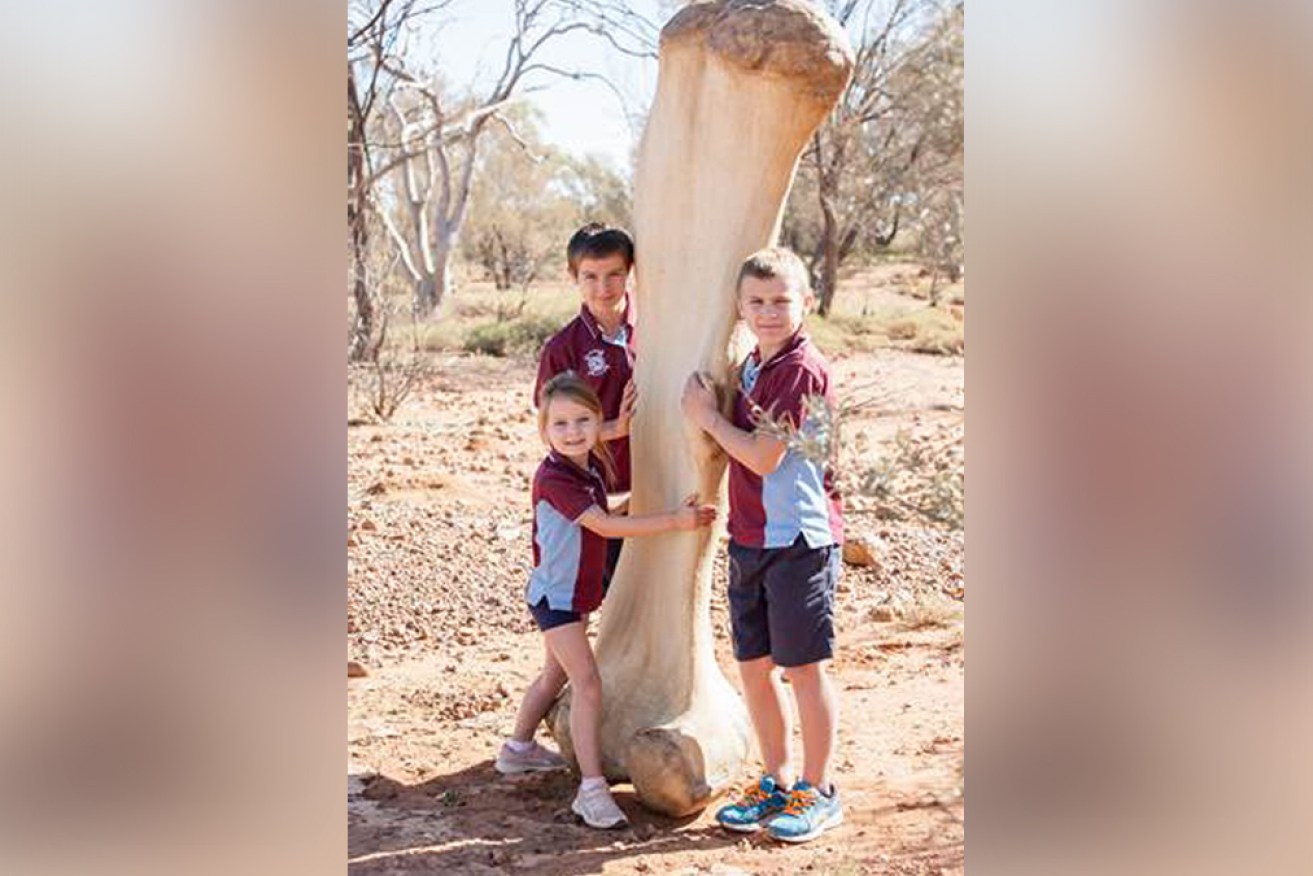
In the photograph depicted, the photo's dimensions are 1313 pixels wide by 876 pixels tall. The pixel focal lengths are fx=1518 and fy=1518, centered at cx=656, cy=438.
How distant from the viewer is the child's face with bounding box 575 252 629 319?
403 cm

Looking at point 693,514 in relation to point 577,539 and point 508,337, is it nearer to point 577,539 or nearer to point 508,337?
point 577,539

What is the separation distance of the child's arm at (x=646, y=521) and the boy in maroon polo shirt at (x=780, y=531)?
4.1 inches

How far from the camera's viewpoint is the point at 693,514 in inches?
149

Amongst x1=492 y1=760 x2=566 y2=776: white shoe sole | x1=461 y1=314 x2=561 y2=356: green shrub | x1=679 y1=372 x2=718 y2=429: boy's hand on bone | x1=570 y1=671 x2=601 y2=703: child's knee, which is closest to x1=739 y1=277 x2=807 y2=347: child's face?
x1=679 y1=372 x2=718 y2=429: boy's hand on bone

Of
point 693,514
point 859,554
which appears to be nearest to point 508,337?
point 859,554

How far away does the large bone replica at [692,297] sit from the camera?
3680mm

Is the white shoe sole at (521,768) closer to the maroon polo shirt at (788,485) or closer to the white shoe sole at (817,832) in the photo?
the white shoe sole at (817,832)

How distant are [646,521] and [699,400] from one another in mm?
326

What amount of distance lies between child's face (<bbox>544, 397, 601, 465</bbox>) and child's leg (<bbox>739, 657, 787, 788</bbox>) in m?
0.69

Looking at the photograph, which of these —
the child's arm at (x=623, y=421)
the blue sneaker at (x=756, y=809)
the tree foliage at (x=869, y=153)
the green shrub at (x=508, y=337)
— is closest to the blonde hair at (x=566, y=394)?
the child's arm at (x=623, y=421)
